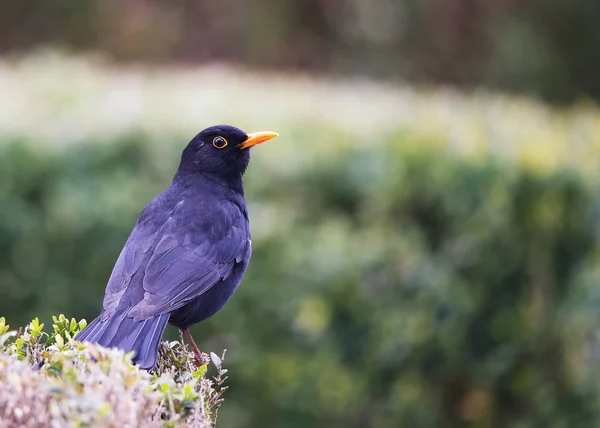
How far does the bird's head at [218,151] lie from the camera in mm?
4957

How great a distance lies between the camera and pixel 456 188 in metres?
7.19

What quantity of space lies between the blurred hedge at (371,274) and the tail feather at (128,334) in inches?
111

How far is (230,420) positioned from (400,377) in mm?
1356

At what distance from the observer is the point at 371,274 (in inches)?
270

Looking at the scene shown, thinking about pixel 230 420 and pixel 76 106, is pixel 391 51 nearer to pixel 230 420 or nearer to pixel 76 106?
pixel 76 106

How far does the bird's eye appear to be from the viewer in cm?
500

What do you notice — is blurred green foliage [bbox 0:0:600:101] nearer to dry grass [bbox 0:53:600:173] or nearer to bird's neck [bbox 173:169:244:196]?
dry grass [bbox 0:53:600:173]

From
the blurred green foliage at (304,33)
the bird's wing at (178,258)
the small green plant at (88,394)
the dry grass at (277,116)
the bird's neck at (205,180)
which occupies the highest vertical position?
the blurred green foliage at (304,33)

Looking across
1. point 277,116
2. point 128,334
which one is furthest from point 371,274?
point 128,334

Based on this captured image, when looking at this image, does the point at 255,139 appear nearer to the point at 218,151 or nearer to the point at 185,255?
the point at 218,151

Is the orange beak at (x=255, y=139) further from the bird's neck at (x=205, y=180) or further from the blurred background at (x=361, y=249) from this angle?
the blurred background at (x=361, y=249)

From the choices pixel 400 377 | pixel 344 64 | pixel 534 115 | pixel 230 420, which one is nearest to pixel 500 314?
pixel 400 377

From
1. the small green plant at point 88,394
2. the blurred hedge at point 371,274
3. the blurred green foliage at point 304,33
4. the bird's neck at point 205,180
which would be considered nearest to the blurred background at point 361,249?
the blurred hedge at point 371,274

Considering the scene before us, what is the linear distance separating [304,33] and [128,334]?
15630 mm
